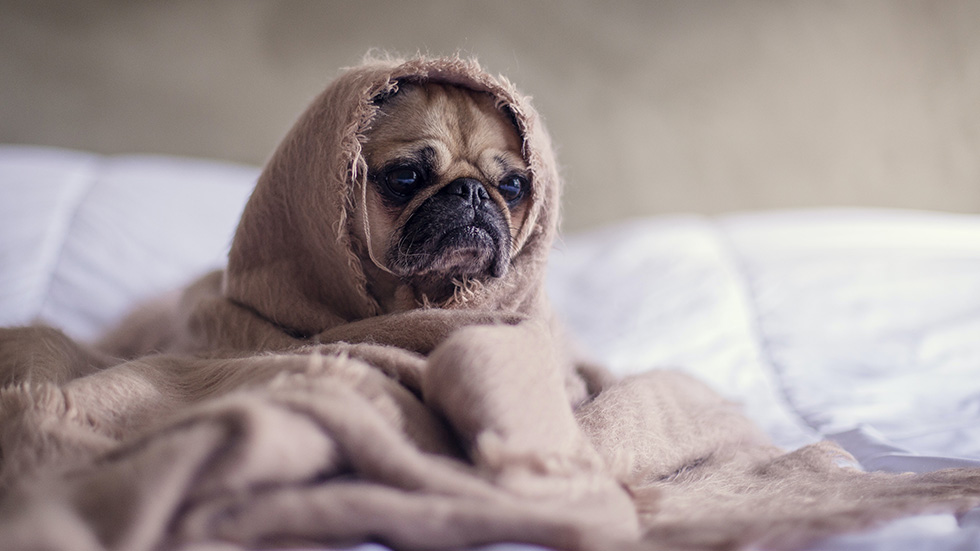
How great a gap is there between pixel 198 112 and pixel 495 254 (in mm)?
1986

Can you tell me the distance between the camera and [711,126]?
2.89m

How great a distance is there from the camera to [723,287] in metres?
2.06

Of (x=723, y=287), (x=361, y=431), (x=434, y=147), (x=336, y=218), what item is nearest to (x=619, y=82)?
(x=723, y=287)

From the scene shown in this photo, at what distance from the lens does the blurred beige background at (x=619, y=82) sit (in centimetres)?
255

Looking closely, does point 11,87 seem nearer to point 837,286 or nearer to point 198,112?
point 198,112

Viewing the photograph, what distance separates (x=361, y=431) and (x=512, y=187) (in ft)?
2.42

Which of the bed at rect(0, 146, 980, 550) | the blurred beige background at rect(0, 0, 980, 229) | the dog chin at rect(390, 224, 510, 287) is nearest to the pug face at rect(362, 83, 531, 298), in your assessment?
the dog chin at rect(390, 224, 510, 287)

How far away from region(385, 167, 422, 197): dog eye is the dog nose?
56 millimetres

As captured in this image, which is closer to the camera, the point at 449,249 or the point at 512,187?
the point at 449,249

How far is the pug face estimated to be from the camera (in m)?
1.19

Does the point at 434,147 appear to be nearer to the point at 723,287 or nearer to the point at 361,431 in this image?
the point at 361,431

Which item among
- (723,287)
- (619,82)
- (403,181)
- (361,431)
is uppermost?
(619,82)

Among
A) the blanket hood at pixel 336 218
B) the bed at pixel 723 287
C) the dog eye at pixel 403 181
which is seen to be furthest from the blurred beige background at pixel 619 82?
the dog eye at pixel 403 181

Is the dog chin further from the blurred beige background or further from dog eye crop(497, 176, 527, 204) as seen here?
the blurred beige background
